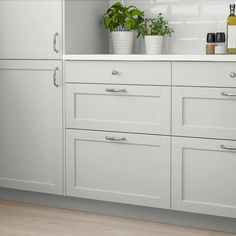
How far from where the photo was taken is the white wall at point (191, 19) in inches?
133

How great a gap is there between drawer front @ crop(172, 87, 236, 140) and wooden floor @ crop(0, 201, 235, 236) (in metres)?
0.54

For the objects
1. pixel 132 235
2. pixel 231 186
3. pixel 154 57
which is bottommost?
pixel 132 235

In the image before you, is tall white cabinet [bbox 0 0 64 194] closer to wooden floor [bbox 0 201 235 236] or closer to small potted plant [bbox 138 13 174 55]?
wooden floor [bbox 0 201 235 236]

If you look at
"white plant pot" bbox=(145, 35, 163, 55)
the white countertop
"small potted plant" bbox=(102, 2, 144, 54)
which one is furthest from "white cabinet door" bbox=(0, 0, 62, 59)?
"white plant pot" bbox=(145, 35, 163, 55)

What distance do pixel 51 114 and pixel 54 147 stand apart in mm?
200

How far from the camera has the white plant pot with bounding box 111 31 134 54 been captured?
348 cm

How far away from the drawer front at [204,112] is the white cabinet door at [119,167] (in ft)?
0.48

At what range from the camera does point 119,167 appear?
3094 mm

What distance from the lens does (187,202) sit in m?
2.94

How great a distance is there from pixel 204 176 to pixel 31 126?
1.11 m

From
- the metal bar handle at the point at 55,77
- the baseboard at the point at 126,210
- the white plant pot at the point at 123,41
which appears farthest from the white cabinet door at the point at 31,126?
the white plant pot at the point at 123,41

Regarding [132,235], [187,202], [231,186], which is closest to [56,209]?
[132,235]

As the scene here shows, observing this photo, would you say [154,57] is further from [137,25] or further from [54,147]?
[54,147]

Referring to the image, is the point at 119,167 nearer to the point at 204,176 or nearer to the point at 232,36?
the point at 204,176
